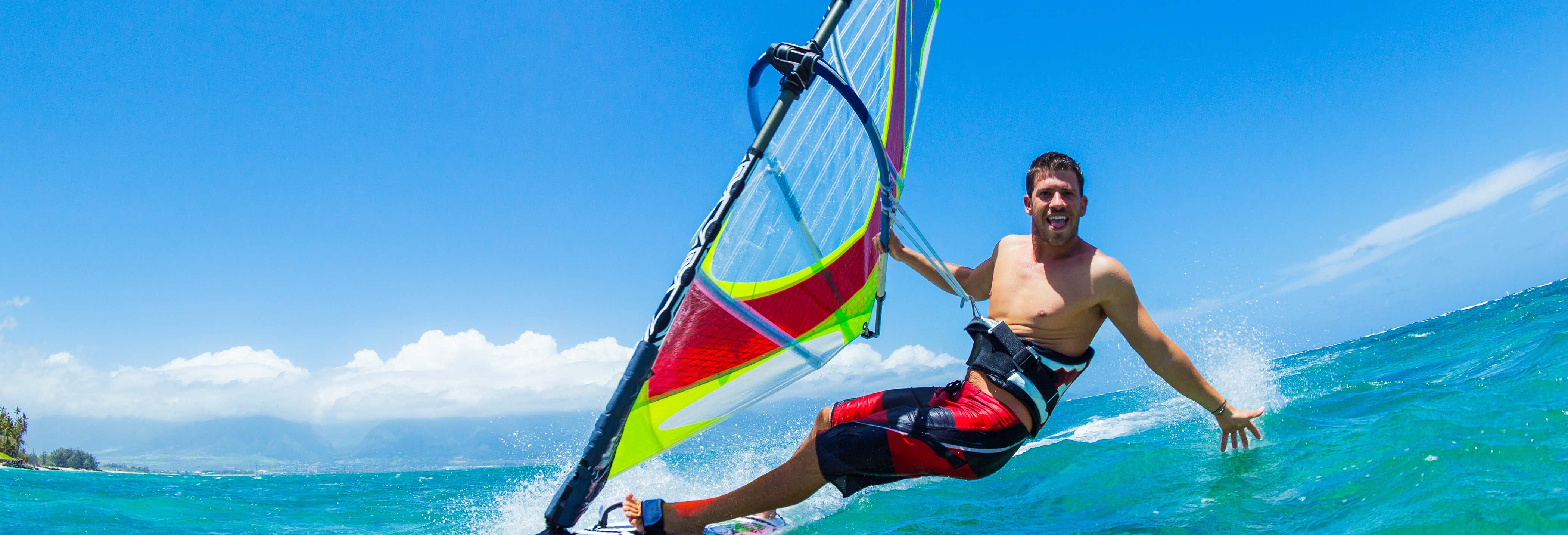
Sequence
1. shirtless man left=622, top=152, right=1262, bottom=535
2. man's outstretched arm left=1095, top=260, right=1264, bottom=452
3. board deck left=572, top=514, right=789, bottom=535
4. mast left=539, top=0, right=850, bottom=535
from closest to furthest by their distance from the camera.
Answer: mast left=539, top=0, right=850, bottom=535 → shirtless man left=622, top=152, right=1262, bottom=535 → man's outstretched arm left=1095, top=260, right=1264, bottom=452 → board deck left=572, top=514, right=789, bottom=535

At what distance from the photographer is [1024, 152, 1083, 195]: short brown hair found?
3.33 metres

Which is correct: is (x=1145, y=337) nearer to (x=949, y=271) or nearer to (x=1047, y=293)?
(x=1047, y=293)

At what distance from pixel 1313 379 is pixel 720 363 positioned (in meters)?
10.1

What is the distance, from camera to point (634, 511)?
3.31 meters

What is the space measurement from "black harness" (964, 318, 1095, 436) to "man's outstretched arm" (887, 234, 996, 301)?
60cm

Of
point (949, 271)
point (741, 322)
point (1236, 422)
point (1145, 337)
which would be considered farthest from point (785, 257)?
point (1236, 422)

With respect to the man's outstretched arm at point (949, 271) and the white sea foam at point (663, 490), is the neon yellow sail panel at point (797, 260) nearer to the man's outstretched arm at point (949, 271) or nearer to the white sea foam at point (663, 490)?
the man's outstretched arm at point (949, 271)

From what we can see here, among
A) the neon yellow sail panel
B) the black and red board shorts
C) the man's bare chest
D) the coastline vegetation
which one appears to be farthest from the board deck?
the coastline vegetation

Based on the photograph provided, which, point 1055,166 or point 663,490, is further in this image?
point 663,490

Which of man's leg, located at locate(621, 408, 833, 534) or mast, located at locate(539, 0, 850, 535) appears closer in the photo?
mast, located at locate(539, 0, 850, 535)

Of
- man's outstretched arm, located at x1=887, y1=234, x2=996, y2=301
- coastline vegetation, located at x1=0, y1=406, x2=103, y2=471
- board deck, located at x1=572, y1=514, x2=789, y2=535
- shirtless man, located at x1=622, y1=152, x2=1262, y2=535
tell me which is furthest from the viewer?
coastline vegetation, located at x1=0, y1=406, x2=103, y2=471

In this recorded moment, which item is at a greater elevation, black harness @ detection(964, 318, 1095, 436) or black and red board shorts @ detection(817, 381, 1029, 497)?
black harness @ detection(964, 318, 1095, 436)

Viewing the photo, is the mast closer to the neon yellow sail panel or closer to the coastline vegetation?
the neon yellow sail panel

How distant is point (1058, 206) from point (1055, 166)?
210 millimetres
